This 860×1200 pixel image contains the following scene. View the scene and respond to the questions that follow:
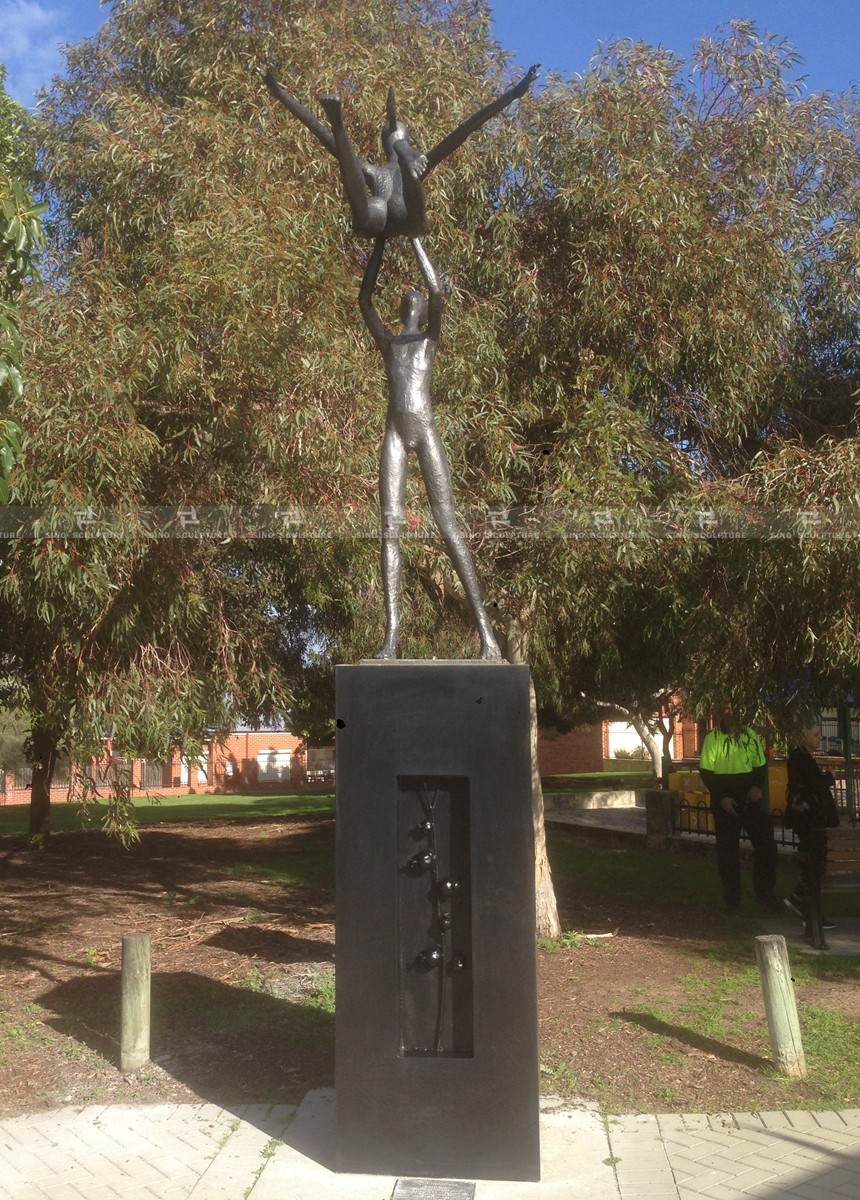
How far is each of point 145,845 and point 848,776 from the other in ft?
36.3

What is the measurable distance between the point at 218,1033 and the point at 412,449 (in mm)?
4145

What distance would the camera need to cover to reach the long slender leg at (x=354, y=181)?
5516mm

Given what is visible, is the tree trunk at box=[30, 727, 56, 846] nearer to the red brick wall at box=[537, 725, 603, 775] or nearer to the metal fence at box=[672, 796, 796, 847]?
the metal fence at box=[672, 796, 796, 847]

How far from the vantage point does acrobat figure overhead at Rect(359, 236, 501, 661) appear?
5676 mm

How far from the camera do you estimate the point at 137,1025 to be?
21.9ft

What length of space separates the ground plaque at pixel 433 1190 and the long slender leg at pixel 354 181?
4.46 meters

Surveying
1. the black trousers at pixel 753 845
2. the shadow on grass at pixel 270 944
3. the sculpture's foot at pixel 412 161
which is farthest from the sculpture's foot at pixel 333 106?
the black trousers at pixel 753 845

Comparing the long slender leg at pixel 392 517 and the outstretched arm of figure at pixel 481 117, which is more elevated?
the outstretched arm of figure at pixel 481 117

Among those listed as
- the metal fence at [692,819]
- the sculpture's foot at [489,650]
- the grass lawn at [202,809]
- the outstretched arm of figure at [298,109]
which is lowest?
the grass lawn at [202,809]

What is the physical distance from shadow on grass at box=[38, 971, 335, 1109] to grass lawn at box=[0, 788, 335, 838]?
14.1 meters

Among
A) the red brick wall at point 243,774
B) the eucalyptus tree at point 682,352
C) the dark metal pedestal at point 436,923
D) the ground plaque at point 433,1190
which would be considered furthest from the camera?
the red brick wall at point 243,774

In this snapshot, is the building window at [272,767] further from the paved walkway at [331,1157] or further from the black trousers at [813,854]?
the paved walkway at [331,1157]

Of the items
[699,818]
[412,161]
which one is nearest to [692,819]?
[699,818]

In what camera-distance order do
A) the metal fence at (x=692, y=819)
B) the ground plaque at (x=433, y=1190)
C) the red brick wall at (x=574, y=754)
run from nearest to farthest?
the ground plaque at (x=433, y=1190) < the metal fence at (x=692, y=819) < the red brick wall at (x=574, y=754)
